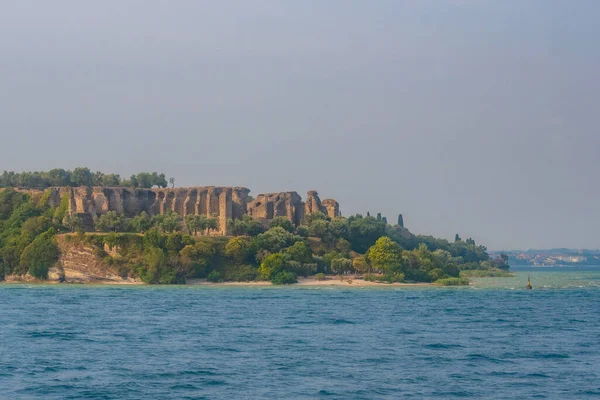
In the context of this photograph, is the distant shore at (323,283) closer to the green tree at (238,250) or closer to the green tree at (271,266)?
the green tree at (271,266)

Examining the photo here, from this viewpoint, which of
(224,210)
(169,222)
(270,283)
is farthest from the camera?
(224,210)

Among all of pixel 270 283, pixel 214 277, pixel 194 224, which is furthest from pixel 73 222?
pixel 270 283

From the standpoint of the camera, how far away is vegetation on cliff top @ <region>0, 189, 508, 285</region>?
124500 mm

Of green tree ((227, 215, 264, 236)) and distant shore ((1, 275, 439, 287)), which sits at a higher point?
green tree ((227, 215, 264, 236))

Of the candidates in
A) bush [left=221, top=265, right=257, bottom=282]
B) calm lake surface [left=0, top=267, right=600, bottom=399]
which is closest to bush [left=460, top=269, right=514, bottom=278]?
bush [left=221, top=265, right=257, bottom=282]

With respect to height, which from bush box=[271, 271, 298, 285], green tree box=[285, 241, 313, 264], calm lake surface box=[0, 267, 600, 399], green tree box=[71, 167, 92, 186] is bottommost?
calm lake surface box=[0, 267, 600, 399]

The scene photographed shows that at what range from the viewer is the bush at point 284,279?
122 meters

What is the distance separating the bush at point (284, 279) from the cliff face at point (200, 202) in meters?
26.0

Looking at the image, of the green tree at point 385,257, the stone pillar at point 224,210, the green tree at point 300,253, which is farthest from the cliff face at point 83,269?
the green tree at point 385,257

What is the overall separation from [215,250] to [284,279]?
12.1m

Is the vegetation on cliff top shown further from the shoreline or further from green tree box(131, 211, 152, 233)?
the shoreline

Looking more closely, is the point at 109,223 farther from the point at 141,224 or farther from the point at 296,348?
the point at 296,348

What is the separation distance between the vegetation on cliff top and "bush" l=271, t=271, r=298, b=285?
12 centimetres

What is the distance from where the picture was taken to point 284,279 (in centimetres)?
12156
